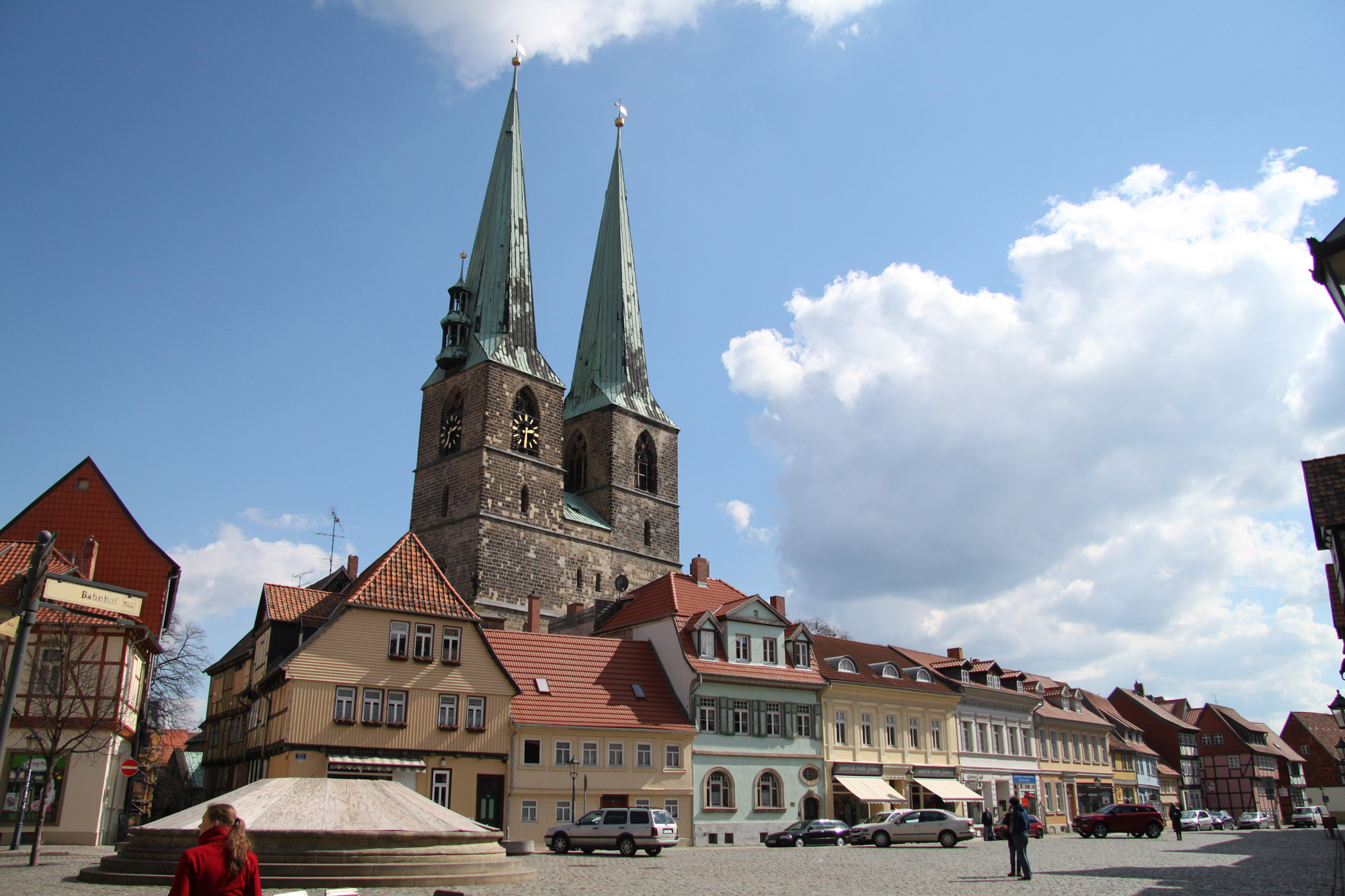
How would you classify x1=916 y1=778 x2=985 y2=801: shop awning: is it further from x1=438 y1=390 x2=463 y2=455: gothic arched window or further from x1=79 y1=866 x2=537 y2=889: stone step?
x1=438 y1=390 x2=463 y2=455: gothic arched window

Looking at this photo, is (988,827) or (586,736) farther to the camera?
(988,827)

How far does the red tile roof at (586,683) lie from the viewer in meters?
33.0

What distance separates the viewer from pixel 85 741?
28.2m

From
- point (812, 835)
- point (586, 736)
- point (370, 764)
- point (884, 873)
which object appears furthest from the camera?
point (586, 736)

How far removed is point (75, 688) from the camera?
26312 mm

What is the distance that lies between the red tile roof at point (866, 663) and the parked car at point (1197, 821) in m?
17.4

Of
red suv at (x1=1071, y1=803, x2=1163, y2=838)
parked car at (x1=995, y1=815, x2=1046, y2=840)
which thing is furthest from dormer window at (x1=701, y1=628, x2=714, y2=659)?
red suv at (x1=1071, y1=803, x2=1163, y2=838)

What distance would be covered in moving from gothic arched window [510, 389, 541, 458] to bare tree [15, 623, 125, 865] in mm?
29760

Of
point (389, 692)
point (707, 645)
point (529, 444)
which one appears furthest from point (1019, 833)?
point (529, 444)

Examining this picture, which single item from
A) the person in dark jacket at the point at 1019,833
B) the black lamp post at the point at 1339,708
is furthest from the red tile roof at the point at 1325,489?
the person in dark jacket at the point at 1019,833

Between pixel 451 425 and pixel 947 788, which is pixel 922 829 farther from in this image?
pixel 451 425

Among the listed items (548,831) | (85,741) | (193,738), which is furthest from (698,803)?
(193,738)

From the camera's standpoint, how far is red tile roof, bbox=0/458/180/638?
36406mm

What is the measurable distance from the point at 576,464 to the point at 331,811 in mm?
50645
